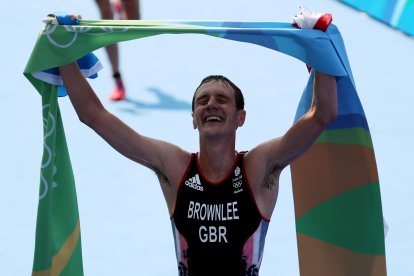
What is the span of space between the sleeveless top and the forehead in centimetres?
35

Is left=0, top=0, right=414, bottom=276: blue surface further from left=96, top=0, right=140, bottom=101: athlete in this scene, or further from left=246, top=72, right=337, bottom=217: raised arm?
left=246, top=72, right=337, bottom=217: raised arm

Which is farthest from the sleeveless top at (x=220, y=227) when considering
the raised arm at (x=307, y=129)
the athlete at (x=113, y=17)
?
the athlete at (x=113, y=17)

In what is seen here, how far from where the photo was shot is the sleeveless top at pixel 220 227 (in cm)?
403

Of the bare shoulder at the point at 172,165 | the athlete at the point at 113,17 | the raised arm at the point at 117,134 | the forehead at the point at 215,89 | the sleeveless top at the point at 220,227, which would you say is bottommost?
the sleeveless top at the point at 220,227

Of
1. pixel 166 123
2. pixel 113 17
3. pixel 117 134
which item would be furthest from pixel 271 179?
pixel 113 17

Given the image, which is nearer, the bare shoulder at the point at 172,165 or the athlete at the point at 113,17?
the bare shoulder at the point at 172,165

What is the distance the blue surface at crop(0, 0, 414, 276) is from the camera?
236 inches

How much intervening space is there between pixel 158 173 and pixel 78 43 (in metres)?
→ 0.66

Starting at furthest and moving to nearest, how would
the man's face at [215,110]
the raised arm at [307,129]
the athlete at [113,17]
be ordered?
1. the athlete at [113,17]
2. the man's face at [215,110]
3. the raised arm at [307,129]

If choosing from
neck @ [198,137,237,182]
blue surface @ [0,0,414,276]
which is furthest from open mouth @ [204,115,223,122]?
blue surface @ [0,0,414,276]

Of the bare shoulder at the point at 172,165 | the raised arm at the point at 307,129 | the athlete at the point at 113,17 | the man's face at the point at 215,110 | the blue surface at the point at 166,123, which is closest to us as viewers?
the raised arm at the point at 307,129

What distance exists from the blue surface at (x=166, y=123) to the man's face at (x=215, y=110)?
185cm

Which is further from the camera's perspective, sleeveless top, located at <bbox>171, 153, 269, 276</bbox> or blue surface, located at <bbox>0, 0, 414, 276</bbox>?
blue surface, located at <bbox>0, 0, 414, 276</bbox>

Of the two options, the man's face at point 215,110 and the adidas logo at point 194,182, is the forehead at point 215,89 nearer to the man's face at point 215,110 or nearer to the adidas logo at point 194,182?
the man's face at point 215,110
